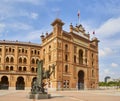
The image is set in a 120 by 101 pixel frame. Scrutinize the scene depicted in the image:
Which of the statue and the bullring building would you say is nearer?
the statue

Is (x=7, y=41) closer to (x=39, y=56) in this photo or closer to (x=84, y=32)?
(x=39, y=56)

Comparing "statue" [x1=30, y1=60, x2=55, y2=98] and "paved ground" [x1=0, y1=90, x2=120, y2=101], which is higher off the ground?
"statue" [x1=30, y1=60, x2=55, y2=98]

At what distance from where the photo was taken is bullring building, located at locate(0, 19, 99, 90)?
210 ft

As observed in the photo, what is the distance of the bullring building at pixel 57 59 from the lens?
63875 millimetres

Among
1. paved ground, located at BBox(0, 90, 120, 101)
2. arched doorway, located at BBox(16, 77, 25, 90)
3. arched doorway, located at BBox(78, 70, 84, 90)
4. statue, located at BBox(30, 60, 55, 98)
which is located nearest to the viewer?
paved ground, located at BBox(0, 90, 120, 101)

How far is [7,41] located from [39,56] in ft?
38.4

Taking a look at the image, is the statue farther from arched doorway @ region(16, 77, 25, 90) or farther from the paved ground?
arched doorway @ region(16, 77, 25, 90)

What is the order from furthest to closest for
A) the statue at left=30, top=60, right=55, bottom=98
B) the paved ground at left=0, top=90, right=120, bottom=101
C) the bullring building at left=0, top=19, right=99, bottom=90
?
the bullring building at left=0, top=19, right=99, bottom=90
the statue at left=30, top=60, right=55, bottom=98
the paved ground at left=0, top=90, right=120, bottom=101

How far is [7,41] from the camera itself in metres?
75.1

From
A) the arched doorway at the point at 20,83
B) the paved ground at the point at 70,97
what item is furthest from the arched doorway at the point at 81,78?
the paved ground at the point at 70,97

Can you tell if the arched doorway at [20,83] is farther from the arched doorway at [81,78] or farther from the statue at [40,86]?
the statue at [40,86]

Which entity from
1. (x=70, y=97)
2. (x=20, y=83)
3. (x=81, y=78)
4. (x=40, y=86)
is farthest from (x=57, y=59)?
(x=40, y=86)

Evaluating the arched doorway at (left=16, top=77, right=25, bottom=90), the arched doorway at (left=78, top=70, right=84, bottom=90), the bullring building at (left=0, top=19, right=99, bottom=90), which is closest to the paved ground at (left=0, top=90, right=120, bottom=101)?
the bullring building at (left=0, top=19, right=99, bottom=90)

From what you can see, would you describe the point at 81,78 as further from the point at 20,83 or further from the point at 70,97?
the point at 70,97
